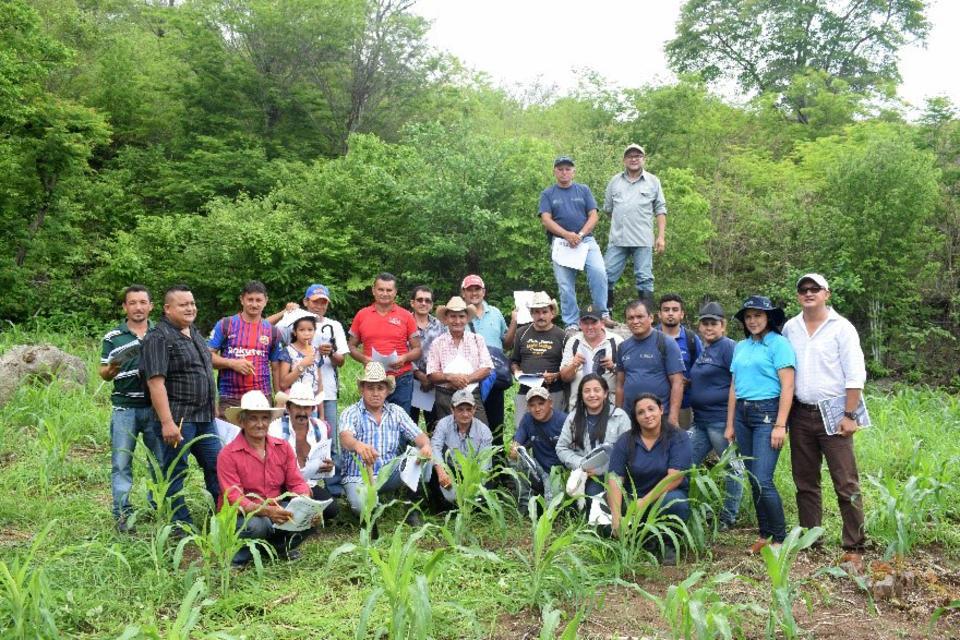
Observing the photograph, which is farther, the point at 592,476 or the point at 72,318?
the point at 72,318

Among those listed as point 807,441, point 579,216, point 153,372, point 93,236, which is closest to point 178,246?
point 93,236

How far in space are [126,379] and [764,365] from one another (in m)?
4.11

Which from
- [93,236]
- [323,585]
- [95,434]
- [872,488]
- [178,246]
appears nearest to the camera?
[323,585]

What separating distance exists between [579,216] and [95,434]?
5.21 m

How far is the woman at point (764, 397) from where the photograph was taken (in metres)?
4.87

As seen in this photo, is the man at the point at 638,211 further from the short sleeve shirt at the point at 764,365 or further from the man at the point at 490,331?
the short sleeve shirt at the point at 764,365

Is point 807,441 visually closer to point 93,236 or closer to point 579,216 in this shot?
point 579,216

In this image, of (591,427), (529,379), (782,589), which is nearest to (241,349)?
(529,379)

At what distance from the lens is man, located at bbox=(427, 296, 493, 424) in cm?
620

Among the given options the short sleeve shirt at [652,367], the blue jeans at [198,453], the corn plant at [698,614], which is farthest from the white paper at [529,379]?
the corn plant at [698,614]

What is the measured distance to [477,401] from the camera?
6.34 meters

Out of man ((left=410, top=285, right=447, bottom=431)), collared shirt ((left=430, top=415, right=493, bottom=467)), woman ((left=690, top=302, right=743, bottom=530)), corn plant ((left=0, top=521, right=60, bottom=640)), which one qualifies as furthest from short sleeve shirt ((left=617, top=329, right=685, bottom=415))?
corn plant ((left=0, top=521, right=60, bottom=640))

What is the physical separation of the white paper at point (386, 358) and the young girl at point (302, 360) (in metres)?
0.45

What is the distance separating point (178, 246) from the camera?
490 inches
